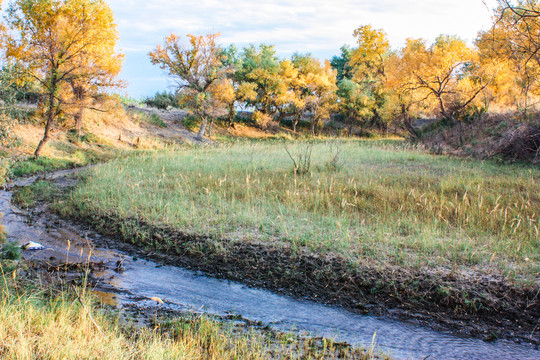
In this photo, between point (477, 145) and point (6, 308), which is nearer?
point (6, 308)

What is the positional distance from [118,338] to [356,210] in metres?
6.50

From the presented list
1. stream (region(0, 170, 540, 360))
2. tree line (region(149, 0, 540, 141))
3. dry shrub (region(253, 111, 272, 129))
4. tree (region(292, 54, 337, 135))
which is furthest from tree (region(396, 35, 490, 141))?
stream (region(0, 170, 540, 360))

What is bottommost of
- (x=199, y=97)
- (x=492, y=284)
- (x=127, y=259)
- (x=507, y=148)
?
(x=127, y=259)

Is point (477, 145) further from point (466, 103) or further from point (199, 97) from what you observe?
point (199, 97)

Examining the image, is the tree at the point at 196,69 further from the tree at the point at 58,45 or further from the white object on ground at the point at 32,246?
the white object on ground at the point at 32,246

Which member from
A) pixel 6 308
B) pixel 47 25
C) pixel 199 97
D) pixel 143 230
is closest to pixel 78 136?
pixel 47 25

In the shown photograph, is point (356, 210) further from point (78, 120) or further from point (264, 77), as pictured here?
point (264, 77)

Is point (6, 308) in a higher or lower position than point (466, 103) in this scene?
lower

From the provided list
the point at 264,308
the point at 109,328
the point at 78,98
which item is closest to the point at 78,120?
the point at 78,98

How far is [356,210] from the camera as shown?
30.0 ft

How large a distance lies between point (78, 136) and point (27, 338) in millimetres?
22779

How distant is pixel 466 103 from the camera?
1037 inches

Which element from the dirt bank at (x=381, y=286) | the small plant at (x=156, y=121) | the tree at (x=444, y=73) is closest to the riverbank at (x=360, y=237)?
the dirt bank at (x=381, y=286)

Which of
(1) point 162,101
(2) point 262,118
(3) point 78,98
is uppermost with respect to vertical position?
(1) point 162,101
